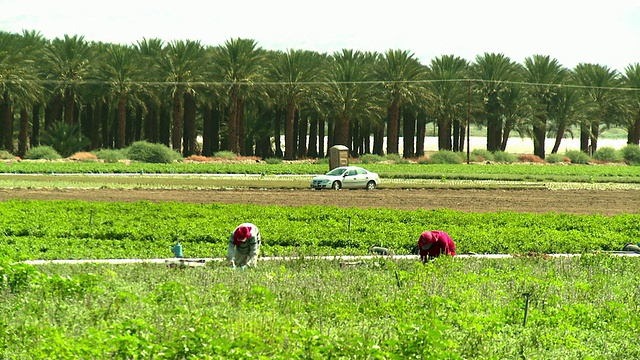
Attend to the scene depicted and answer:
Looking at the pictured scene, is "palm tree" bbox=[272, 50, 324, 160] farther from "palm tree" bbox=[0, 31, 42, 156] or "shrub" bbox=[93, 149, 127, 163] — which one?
"palm tree" bbox=[0, 31, 42, 156]

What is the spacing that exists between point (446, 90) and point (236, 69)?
827 inches

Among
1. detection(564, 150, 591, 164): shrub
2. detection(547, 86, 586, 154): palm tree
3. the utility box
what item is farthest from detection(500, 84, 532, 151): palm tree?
the utility box

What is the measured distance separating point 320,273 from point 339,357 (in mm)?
6296

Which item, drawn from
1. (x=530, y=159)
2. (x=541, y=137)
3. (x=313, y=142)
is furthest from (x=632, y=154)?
Result: (x=313, y=142)

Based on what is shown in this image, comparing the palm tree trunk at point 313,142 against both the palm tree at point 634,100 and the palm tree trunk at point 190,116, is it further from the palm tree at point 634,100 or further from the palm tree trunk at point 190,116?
the palm tree at point 634,100

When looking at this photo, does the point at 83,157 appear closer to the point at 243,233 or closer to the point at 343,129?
the point at 343,129

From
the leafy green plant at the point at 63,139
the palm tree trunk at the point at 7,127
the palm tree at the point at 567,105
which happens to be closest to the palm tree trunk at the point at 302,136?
the leafy green plant at the point at 63,139

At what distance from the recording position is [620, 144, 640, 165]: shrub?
288 feet

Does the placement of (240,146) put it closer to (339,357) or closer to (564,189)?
(564,189)

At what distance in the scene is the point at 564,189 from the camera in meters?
44.9

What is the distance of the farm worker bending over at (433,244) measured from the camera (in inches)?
661

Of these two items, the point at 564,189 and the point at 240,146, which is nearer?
the point at 564,189

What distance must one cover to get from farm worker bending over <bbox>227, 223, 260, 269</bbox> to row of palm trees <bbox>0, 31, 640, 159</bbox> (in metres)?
57.3

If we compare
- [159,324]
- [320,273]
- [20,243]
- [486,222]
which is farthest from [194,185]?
[159,324]
